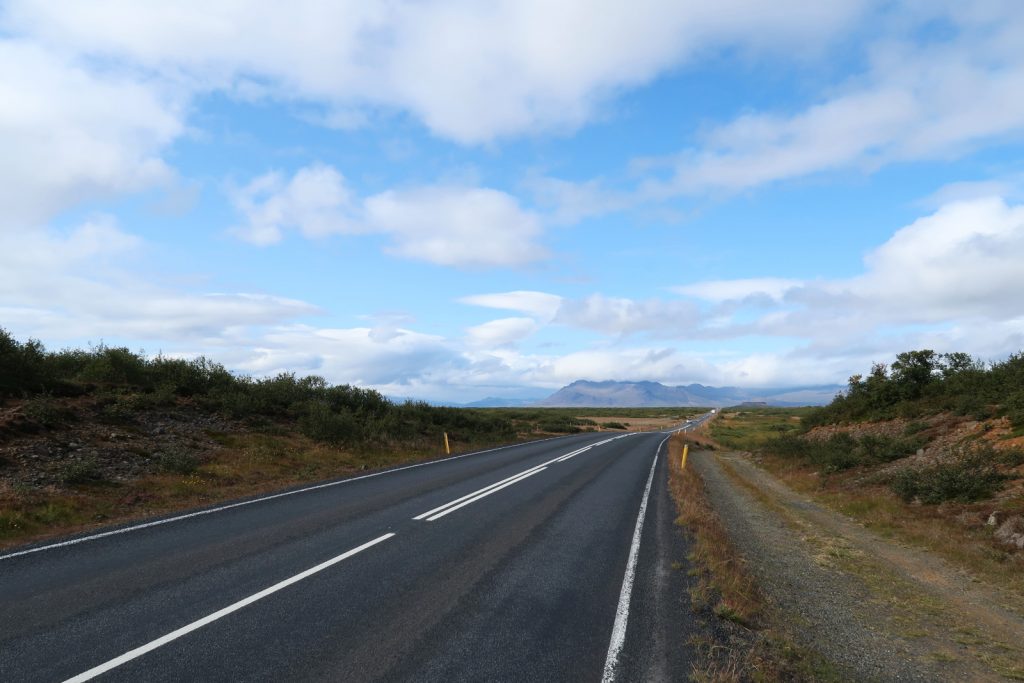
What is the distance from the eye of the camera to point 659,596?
731 cm

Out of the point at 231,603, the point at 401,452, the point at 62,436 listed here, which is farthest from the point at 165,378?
the point at 231,603

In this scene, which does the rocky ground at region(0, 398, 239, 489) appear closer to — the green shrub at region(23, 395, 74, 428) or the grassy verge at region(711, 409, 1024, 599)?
the green shrub at region(23, 395, 74, 428)

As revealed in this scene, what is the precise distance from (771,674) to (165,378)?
24962 millimetres

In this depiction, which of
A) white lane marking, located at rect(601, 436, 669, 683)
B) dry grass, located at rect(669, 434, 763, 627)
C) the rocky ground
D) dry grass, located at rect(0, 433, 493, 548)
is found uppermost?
the rocky ground

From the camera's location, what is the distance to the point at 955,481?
14.4 metres

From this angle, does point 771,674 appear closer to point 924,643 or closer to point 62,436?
point 924,643

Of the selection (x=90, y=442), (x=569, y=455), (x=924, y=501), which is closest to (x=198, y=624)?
(x=90, y=442)

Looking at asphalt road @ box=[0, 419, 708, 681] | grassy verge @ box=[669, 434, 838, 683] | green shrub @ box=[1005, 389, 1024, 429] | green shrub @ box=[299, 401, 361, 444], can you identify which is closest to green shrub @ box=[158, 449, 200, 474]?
asphalt road @ box=[0, 419, 708, 681]

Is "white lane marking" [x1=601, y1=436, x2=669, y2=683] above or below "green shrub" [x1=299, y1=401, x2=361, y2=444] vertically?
below

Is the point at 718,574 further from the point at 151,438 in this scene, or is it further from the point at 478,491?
the point at 151,438

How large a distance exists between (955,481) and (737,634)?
1232 centimetres

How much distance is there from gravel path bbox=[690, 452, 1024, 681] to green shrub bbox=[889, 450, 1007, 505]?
2508 mm

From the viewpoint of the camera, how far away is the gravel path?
20.9 feet

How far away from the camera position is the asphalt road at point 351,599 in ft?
16.5
